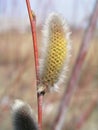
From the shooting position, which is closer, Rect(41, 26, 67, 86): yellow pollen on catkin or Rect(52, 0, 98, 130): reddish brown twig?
Rect(41, 26, 67, 86): yellow pollen on catkin

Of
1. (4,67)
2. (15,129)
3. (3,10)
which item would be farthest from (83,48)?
(4,67)

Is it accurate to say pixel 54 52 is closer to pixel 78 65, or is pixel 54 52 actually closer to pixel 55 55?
pixel 55 55

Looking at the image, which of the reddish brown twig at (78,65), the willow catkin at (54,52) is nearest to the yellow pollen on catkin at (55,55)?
the willow catkin at (54,52)

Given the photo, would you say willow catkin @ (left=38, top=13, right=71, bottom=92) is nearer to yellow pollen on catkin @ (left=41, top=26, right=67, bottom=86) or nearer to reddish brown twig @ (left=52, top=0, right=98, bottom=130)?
yellow pollen on catkin @ (left=41, top=26, right=67, bottom=86)

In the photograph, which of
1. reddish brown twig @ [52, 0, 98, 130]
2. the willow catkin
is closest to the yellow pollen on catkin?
the willow catkin

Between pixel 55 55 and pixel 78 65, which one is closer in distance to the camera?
pixel 55 55

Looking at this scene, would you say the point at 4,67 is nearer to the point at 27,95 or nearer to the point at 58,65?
A: the point at 27,95

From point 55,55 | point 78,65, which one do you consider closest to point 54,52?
point 55,55

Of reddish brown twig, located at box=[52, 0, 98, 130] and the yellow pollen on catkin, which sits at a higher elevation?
the yellow pollen on catkin
